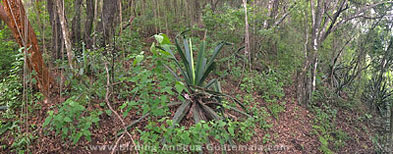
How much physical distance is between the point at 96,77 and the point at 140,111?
0.66m

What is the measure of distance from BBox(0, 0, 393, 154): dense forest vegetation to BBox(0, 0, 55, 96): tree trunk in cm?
1

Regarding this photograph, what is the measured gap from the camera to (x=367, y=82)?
19.3ft

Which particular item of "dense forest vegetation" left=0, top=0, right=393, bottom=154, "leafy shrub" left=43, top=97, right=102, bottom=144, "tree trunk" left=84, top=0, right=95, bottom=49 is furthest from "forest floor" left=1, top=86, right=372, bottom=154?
"tree trunk" left=84, top=0, right=95, bottom=49

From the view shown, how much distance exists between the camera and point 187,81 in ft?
9.88

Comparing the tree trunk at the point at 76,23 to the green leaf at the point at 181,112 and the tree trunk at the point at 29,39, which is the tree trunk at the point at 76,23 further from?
the green leaf at the point at 181,112

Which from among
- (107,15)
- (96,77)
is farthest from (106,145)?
(107,15)

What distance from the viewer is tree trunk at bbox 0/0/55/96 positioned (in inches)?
90.7

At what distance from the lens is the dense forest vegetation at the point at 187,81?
230 cm

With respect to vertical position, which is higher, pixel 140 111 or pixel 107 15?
pixel 107 15

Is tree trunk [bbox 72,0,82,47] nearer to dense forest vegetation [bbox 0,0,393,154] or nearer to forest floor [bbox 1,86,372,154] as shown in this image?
dense forest vegetation [bbox 0,0,393,154]

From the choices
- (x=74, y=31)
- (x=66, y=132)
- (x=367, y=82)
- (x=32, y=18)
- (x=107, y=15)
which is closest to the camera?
(x=66, y=132)

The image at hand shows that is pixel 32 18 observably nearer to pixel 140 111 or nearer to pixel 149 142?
pixel 140 111

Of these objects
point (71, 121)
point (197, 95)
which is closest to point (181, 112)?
point (197, 95)

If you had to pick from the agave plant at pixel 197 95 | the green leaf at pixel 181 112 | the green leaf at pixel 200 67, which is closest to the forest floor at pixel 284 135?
the green leaf at pixel 181 112
